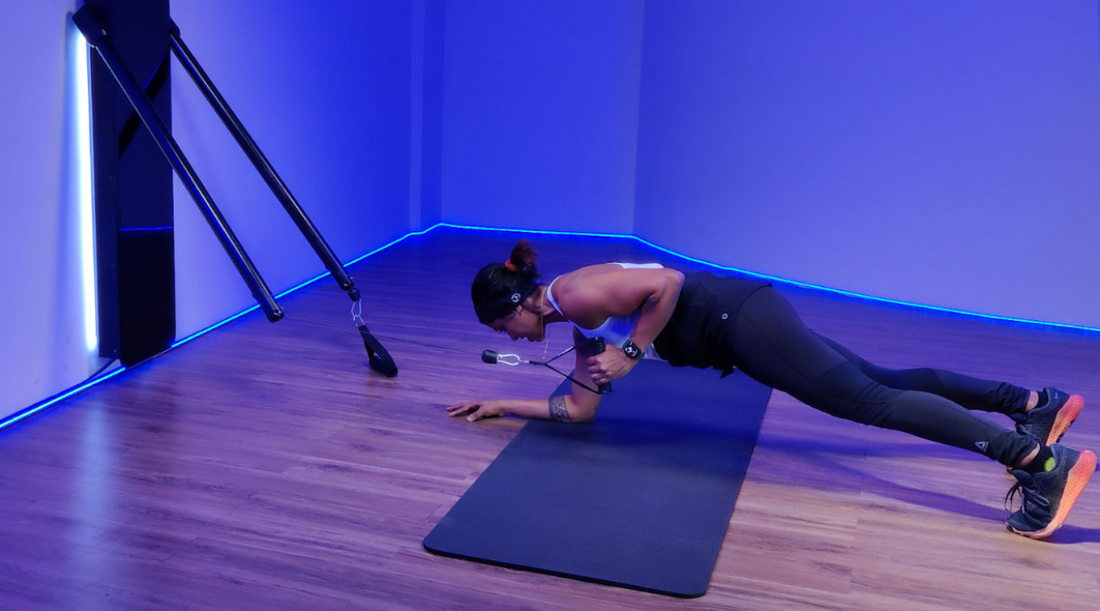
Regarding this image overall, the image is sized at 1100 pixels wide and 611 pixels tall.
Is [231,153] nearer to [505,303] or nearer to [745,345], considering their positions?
[505,303]

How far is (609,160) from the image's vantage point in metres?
7.00

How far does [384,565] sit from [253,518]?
1.44ft

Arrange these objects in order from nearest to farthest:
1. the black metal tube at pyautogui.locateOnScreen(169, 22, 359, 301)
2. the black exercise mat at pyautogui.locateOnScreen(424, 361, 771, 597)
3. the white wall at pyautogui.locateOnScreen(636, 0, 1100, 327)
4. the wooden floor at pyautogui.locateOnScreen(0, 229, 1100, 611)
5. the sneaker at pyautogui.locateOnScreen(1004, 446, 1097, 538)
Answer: the wooden floor at pyautogui.locateOnScreen(0, 229, 1100, 611) < the black exercise mat at pyautogui.locateOnScreen(424, 361, 771, 597) < the sneaker at pyautogui.locateOnScreen(1004, 446, 1097, 538) < the black metal tube at pyautogui.locateOnScreen(169, 22, 359, 301) < the white wall at pyautogui.locateOnScreen(636, 0, 1100, 327)

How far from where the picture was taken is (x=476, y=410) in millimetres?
3494

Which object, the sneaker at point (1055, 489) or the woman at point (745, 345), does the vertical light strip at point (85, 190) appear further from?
the sneaker at point (1055, 489)

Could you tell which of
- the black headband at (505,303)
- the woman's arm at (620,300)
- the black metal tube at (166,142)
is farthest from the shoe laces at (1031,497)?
the black metal tube at (166,142)

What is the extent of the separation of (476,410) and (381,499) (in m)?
0.71

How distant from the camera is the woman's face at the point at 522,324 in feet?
Result: 9.41

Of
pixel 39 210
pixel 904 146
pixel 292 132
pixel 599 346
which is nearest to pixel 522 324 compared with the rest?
pixel 599 346

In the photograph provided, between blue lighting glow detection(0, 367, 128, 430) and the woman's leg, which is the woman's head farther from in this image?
blue lighting glow detection(0, 367, 128, 430)

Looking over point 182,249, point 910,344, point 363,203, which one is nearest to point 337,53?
point 363,203

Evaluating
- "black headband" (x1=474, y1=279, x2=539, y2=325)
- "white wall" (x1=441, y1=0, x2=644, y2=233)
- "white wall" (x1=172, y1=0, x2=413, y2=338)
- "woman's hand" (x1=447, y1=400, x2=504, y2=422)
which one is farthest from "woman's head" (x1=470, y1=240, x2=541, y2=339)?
"white wall" (x1=441, y1=0, x2=644, y2=233)

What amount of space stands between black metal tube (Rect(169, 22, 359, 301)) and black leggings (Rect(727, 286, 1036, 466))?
65.8 inches

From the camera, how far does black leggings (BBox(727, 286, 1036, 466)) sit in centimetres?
269
